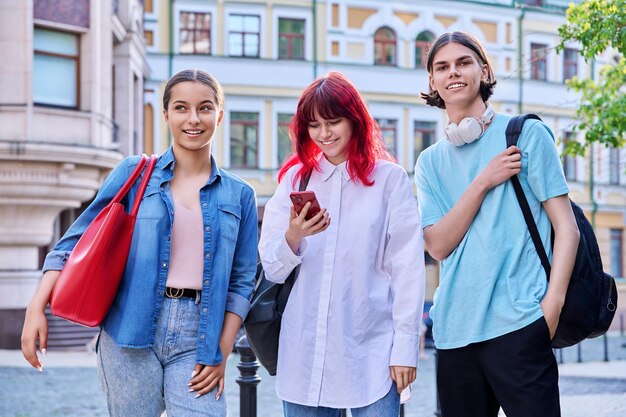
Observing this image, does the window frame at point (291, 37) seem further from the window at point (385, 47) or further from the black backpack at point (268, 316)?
the black backpack at point (268, 316)

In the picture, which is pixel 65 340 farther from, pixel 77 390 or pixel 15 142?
pixel 77 390

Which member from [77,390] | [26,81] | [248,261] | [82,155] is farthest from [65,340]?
[248,261]

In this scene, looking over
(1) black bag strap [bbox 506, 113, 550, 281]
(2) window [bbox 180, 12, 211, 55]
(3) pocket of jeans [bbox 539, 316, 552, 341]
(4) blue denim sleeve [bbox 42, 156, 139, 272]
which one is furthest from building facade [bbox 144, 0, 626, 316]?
(3) pocket of jeans [bbox 539, 316, 552, 341]

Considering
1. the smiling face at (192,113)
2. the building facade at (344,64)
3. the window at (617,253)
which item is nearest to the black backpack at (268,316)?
the smiling face at (192,113)

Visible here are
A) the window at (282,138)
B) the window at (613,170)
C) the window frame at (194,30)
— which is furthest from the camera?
the window at (613,170)

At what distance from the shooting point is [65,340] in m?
20.5

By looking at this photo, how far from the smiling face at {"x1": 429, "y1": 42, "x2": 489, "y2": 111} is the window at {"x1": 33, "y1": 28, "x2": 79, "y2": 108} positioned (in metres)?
17.2

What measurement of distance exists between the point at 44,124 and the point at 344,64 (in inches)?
525

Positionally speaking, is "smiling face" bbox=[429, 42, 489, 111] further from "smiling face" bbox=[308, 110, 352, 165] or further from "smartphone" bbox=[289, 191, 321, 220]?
"smartphone" bbox=[289, 191, 321, 220]

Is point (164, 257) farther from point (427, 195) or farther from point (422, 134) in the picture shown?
point (422, 134)

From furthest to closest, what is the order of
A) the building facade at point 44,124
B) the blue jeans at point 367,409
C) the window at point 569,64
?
the window at point 569,64 < the building facade at point 44,124 < the blue jeans at point 367,409

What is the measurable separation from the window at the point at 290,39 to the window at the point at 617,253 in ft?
43.3

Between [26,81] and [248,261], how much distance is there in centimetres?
1656

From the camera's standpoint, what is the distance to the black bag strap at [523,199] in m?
3.74
